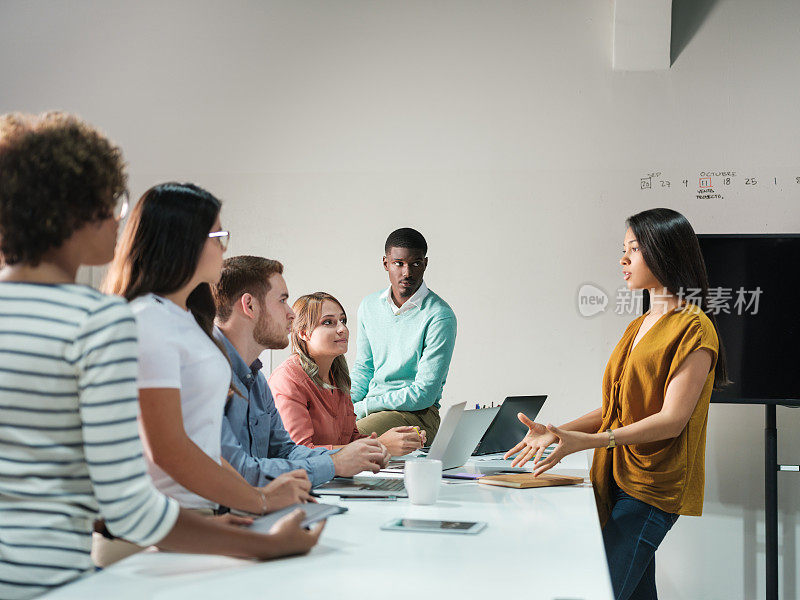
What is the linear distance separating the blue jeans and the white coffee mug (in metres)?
0.74

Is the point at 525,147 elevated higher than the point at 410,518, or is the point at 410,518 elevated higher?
the point at 525,147

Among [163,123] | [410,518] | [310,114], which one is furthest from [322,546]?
[163,123]

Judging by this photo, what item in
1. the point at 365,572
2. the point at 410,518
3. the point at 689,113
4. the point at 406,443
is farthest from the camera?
the point at 689,113

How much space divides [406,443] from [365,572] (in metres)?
1.33

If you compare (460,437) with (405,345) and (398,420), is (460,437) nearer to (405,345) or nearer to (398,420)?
(398,420)

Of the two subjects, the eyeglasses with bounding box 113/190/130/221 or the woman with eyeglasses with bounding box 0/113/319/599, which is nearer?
the woman with eyeglasses with bounding box 0/113/319/599

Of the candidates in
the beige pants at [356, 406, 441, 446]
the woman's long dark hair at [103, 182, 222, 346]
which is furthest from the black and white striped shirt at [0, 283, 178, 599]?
the beige pants at [356, 406, 441, 446]

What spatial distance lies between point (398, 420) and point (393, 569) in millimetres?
1974

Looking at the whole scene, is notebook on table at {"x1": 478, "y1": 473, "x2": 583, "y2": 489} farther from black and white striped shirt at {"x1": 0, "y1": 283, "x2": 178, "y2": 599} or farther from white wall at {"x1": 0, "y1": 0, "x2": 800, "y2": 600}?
white wall at {"x1": 0, "y1": 0, "x2": 800, "y2": 600}

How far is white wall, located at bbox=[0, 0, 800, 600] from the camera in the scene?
3977mm

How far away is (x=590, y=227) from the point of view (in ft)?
13.5

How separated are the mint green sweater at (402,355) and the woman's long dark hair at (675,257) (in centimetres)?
118

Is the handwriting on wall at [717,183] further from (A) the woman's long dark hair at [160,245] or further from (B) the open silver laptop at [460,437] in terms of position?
(A) the woman's long dark hair at [160,245]

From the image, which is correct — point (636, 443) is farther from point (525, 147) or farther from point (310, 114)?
point (310, 114)
